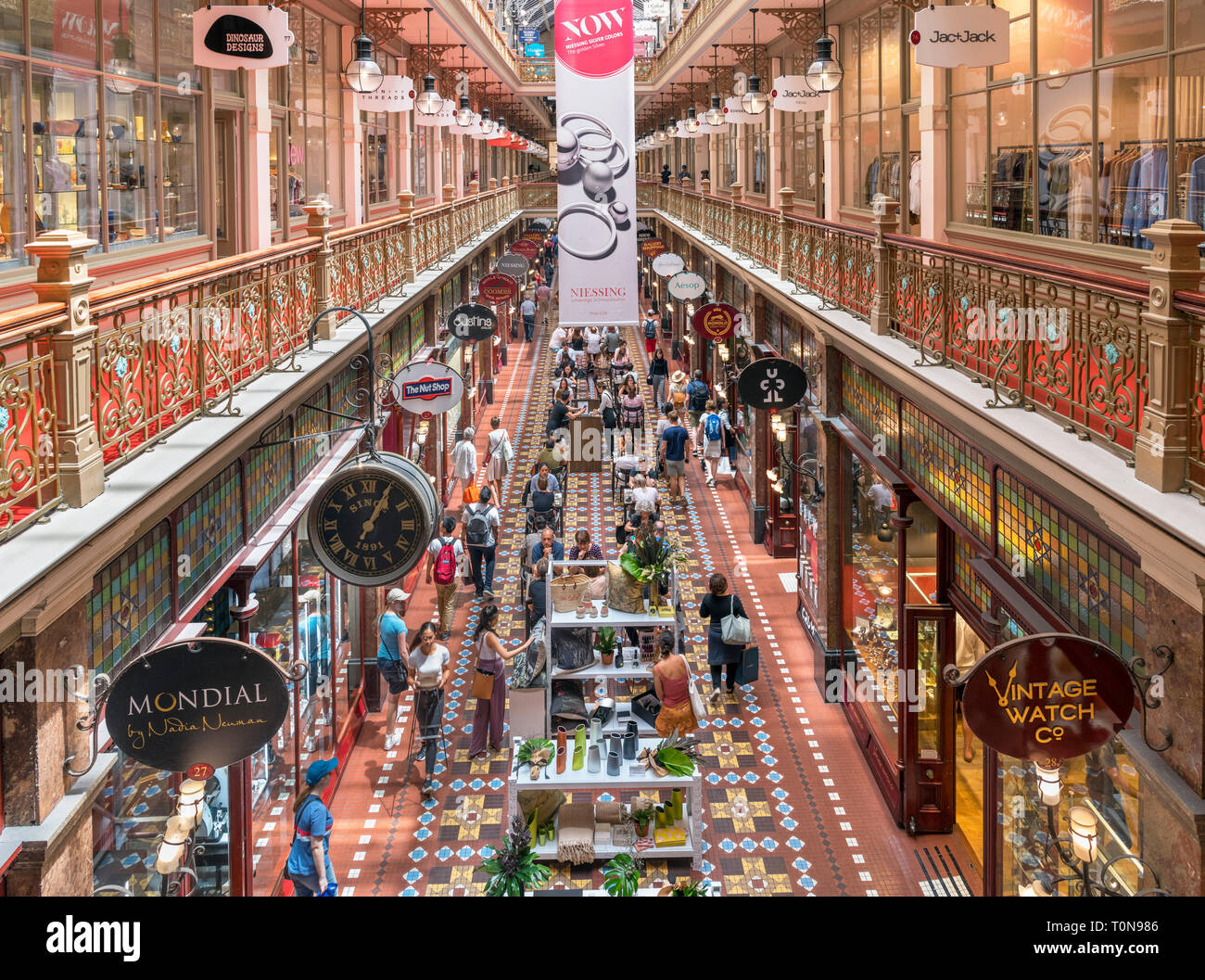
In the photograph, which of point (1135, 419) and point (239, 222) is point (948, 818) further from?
point (239, 222)

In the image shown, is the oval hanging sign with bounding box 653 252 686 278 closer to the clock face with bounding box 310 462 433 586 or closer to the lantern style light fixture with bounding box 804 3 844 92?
the lantern style light fixture with bounding box 804 3 844 92

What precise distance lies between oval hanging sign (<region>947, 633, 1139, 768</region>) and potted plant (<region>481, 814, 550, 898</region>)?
3715 mm

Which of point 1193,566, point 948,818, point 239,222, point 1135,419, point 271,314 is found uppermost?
point 239,222

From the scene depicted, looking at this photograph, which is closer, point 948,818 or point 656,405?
point 948,818

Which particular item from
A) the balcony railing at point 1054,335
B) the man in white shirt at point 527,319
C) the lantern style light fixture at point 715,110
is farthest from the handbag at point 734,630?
the man in white shirt at point 527,319

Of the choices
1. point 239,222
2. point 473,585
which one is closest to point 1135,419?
point 239,222

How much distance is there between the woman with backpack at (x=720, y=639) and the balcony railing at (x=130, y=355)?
5.52 m

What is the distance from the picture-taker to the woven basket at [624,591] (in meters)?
10.7

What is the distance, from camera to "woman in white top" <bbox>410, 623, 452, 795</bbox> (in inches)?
418

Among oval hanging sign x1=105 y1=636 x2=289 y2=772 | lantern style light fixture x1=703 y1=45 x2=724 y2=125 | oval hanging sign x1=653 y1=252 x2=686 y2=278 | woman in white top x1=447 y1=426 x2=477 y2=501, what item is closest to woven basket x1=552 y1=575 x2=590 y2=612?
oval hanging sign x1=105 y1=636 x2=289 y2=772

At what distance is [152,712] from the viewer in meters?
4.77

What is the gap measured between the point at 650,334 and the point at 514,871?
92.3 ft

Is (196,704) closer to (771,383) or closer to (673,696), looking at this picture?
(673,696)

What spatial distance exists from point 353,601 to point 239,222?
4.25 m
